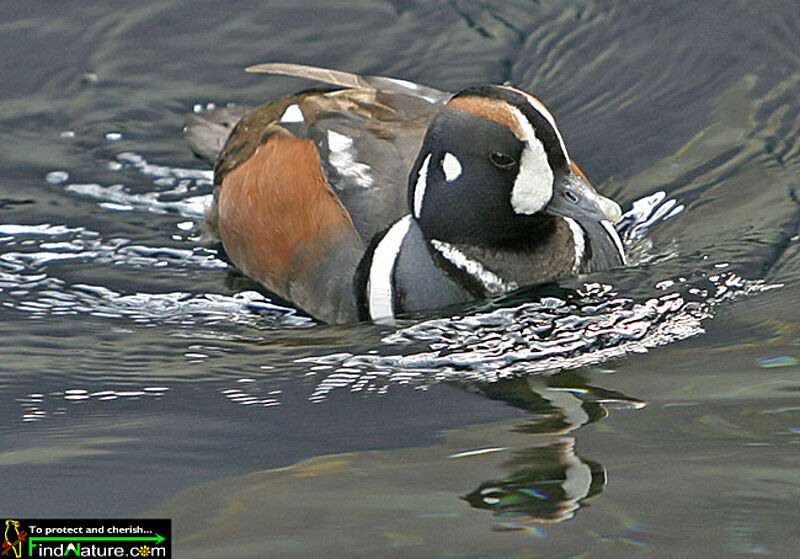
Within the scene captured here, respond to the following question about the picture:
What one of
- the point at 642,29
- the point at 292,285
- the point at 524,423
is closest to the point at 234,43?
the point at 642,29

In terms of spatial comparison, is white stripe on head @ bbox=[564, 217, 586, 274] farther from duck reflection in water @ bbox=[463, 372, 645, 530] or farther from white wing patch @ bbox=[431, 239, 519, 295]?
duck reflection in water @ bbox=[463, 372, 645, 530]

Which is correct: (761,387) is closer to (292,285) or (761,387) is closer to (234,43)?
(292,285)

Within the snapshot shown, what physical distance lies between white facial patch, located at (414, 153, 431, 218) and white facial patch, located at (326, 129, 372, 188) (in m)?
0.23

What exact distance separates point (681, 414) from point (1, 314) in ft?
9.54

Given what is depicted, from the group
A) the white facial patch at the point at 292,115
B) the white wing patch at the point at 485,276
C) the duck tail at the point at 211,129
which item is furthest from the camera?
the duck tail at the point at 211,129

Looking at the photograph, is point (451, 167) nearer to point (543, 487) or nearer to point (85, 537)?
point (543, 487)

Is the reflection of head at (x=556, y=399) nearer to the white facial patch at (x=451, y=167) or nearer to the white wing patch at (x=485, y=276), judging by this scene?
the white wing patch at (x=485, y=276)

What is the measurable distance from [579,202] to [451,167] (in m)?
0.51

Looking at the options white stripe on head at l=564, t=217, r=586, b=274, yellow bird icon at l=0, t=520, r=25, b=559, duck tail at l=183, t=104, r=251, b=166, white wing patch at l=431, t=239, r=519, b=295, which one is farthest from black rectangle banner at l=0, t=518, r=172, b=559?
duck tail at l=183, t=104, r=251, b=166

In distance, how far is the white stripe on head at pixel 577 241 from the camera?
5.39m

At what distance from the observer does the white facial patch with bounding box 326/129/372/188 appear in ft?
17.9

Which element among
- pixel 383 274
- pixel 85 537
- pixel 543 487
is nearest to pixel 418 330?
pixel 383 274

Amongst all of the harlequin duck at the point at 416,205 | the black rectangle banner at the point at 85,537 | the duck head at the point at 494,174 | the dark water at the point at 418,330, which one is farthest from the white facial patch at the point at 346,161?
the black rectangle banner at the point at 85,537

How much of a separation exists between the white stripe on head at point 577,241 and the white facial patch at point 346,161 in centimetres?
83
